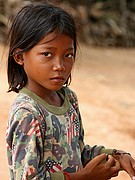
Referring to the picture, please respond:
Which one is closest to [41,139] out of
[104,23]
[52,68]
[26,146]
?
[26,146]

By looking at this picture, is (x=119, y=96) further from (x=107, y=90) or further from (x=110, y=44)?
(x=110, y=44)

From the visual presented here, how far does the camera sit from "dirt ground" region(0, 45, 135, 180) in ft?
14.0

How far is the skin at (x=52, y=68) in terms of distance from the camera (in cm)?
187

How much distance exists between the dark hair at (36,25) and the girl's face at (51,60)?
25 mm

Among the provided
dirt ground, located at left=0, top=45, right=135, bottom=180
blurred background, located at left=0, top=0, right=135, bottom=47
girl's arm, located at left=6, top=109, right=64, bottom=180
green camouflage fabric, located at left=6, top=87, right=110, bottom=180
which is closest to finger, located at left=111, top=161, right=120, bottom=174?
green camouflage fabric, located at left=6, top=87, right=110, bottom=180

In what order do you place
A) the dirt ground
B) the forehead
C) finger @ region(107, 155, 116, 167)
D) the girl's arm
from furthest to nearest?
the dirt ground < finger @ region(107, 155, 116, 167) < the forehead < the girl's arm

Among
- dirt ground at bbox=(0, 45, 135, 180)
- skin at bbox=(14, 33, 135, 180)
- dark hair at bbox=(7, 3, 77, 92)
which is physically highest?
dark hair at bbox=(7, 3, 77, 92)

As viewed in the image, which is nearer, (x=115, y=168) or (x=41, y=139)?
(x=41, y=139)

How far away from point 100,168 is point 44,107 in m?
0.34

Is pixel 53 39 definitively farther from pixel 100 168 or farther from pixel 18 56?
pixel 100 168

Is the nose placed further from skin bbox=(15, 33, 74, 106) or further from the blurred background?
the blurred background

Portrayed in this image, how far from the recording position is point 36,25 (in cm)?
190

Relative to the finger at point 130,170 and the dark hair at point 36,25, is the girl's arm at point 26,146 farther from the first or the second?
the finger at point 130,170

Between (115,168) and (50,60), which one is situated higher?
(50,60)
